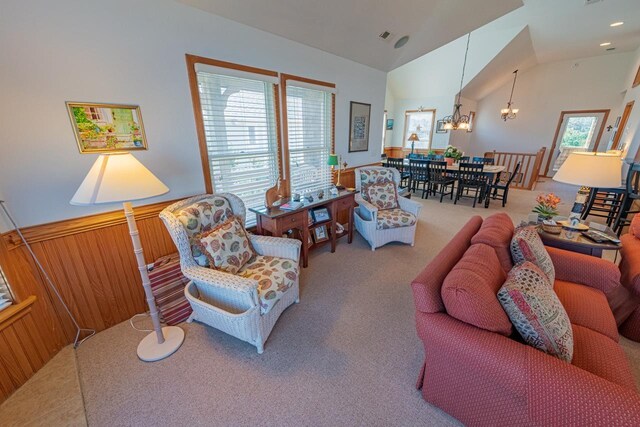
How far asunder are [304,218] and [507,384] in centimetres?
196

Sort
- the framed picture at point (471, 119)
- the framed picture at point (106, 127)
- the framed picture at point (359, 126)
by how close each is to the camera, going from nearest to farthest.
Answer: the framed picture at point (106, 127), the framed picture at point (359, 126), the framed picture at point (471, 119)

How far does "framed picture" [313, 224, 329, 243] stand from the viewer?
3145mm

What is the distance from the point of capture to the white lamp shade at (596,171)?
184 cm

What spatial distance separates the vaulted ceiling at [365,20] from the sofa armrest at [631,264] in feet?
9.25

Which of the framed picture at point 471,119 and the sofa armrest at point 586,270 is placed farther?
the framed picture at point 471,119

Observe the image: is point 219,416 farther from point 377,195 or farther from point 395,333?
point 377,195

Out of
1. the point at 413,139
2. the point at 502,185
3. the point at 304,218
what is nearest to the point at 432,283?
the point at 304,218

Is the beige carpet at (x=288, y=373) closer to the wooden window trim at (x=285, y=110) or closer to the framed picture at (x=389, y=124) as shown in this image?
the wooden window trim at (x=285, y=110)

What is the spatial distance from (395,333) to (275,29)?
9.50 ft

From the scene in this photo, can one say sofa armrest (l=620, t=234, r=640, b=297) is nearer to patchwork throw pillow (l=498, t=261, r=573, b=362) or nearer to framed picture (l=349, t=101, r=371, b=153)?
patchwork throw pillow (l=498, t=261, r=573, b=362)

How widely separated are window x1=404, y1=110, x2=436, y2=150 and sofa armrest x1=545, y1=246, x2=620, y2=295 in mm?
6646

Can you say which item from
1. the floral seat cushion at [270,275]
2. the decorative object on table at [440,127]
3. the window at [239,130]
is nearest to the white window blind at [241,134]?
the window at [239,130]

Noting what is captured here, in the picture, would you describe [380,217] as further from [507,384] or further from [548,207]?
[507,384]

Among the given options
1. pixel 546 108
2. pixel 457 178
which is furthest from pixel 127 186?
pixel 546 108
